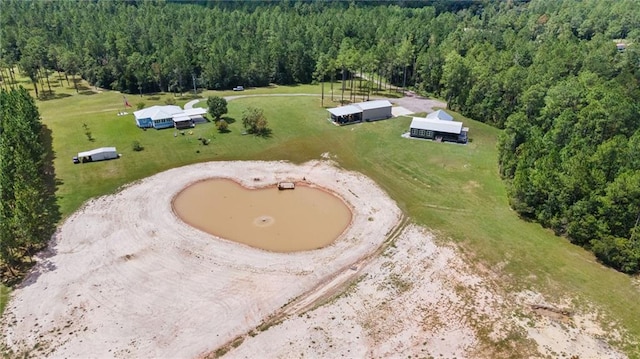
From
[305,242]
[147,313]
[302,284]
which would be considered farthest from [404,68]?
[147,313]

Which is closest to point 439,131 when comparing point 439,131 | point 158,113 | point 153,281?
point 439,131

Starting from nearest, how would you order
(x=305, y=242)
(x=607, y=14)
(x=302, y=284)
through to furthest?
(x=302, y=284) → (x=305, y=242) → (x=607, y=14)

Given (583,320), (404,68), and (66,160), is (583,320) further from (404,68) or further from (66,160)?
(404,68)

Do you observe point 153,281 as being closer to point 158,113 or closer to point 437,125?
point 158,113

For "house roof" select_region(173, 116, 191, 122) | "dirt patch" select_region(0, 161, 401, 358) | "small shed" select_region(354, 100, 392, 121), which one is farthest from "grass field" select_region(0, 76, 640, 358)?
"dirt patch" select_region(0, 161, 401, 358)

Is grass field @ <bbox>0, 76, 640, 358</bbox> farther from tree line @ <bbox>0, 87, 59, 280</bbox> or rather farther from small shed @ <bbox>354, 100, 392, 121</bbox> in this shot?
Result: small shed @ <bbox>354, 100, 392, 121</bbox>
